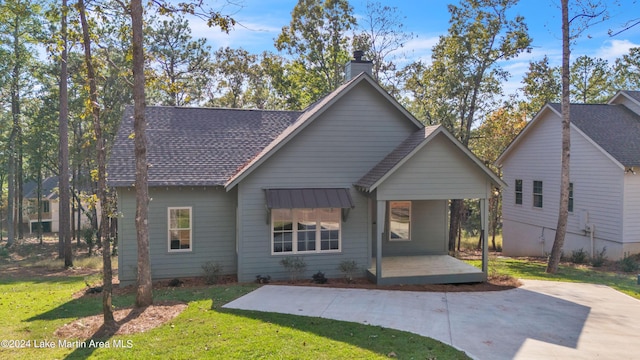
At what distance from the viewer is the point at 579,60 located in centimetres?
3109

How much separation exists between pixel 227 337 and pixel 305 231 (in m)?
5.80

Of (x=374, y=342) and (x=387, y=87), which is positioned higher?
(x=387, y=87)

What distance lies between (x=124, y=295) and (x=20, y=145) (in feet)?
77.6

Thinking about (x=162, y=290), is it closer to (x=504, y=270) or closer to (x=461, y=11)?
(x=504, y=270)

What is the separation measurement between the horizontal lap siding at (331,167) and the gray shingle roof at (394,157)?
0.28 metres

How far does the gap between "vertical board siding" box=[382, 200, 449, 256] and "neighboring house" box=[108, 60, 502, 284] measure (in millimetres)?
949

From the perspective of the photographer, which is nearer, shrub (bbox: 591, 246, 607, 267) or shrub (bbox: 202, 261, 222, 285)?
shrub (bbox: 202, 261, 222, 285)

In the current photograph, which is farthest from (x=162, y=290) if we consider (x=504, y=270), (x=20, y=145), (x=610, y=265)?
(x=20, y=145)

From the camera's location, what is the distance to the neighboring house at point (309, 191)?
12.0 m

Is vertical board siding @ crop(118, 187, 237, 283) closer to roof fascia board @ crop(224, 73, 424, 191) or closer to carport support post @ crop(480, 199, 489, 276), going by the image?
roof fascia board @ crop(224, 73, 424, 191)

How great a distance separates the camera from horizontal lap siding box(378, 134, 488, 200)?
38.7ft

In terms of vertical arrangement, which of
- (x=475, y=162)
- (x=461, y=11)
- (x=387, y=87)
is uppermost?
(x=461, y=11)

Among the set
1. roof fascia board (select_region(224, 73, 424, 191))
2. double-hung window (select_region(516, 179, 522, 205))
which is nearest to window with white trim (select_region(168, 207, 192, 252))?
roof fascia board (select_region(224, 73, 424, 191))

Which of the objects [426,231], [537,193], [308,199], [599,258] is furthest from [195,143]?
[537,193]
